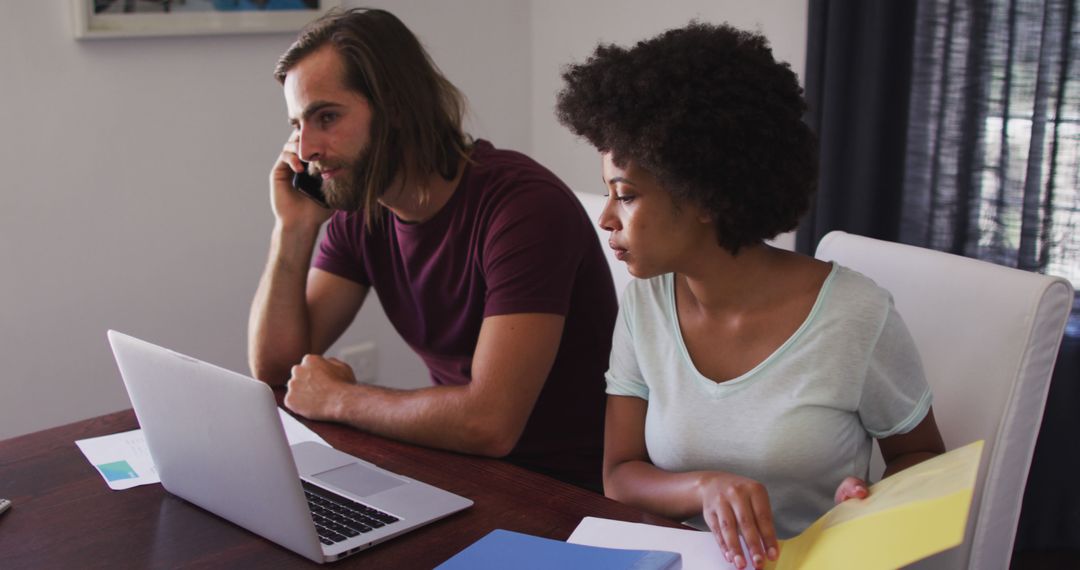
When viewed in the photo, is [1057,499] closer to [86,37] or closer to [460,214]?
[460,214]

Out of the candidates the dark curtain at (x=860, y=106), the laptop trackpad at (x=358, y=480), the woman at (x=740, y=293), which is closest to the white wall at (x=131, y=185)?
the dark curtain at (x=860, y=106)

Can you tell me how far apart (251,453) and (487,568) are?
0.27 m

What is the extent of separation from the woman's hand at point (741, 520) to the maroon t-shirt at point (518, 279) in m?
0.52

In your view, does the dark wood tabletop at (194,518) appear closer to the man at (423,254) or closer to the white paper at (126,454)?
the white paper at (126,454)

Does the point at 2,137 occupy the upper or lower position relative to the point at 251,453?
upper

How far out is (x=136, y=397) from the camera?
50.4 inches

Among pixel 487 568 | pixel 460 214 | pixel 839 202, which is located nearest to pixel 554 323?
pixel 460 214

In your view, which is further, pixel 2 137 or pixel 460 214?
pixel 2 137

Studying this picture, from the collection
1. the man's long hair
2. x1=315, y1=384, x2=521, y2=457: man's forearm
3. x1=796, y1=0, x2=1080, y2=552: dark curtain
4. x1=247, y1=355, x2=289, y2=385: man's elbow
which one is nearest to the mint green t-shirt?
x1=315, y1=384, x2=521, y2=457: man's forearm

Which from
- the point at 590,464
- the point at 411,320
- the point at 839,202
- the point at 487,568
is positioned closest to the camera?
the point at 487,568

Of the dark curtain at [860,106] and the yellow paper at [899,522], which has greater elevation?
the dark curtain at [860,106]

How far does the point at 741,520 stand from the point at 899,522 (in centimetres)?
18

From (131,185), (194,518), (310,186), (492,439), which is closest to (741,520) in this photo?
(492,439)

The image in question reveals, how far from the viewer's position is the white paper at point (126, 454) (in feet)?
4.39
